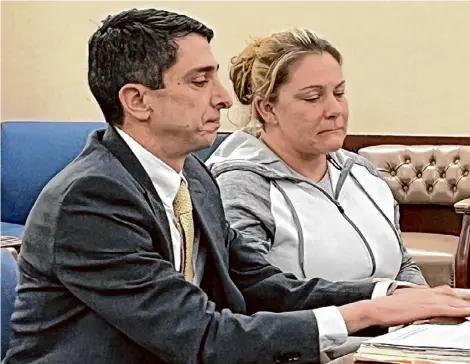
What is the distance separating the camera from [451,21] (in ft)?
15.2

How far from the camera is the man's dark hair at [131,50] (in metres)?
1.51

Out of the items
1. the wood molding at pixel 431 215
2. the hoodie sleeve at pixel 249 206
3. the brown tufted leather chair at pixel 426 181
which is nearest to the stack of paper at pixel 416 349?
the hoodie sleeve at pixel 249 206

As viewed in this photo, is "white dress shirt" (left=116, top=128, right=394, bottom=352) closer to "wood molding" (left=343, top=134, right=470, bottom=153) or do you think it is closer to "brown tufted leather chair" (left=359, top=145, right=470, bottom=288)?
"brown tufted leather chair" (left=359, top=145, right=470, bottom=288)

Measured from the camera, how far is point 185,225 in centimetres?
160

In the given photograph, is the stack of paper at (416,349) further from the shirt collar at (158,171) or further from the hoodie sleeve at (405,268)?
the hoodie sleeve at (405,268)

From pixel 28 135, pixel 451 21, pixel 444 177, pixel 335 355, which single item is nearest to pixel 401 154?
pixel 444 177

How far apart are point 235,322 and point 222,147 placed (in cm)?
101

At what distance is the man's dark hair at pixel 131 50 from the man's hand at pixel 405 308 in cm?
52

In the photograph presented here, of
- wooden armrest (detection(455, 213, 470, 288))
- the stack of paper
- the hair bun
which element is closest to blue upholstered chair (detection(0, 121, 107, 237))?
wooden armrest (detection(455, 213, 470, 288))

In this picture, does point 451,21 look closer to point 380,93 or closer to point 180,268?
point 380,93

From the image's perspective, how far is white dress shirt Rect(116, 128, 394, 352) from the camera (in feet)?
4.76

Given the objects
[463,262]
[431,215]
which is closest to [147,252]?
[463,262]

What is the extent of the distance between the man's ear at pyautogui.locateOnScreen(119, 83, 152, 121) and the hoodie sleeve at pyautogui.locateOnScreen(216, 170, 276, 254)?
0.56m

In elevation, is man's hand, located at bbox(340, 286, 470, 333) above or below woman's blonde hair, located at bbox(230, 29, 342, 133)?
below
